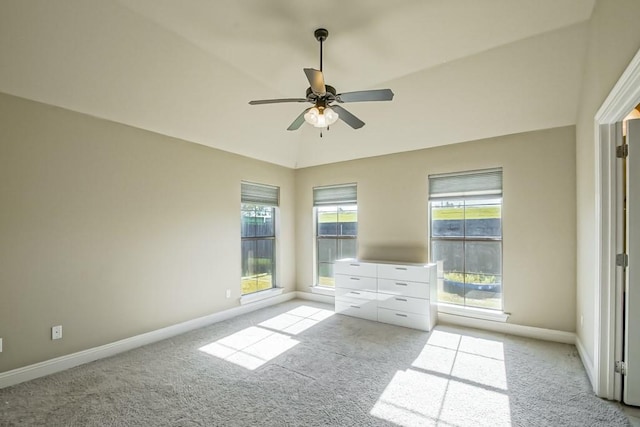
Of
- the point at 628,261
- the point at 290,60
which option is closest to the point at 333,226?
the point at 290,60

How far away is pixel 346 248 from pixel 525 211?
2.70m

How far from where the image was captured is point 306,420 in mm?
2125

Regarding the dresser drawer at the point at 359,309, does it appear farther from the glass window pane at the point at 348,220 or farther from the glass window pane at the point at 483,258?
the glass window pane at the point at 483,258

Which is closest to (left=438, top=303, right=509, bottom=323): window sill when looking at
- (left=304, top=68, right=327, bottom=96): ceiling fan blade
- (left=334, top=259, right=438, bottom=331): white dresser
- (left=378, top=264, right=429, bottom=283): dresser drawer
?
(left=334, top=259, right=438, bottom=331): white dresser

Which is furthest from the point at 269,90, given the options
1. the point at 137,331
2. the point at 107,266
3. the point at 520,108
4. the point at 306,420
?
the point at 306,420

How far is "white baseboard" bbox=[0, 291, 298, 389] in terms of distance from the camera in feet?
8.59

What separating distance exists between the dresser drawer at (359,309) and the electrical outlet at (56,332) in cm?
329

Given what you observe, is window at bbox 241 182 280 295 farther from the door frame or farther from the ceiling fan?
the door frame

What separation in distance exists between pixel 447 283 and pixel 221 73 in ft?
13.1

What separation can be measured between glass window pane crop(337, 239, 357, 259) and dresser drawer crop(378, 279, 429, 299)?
1.05 metres

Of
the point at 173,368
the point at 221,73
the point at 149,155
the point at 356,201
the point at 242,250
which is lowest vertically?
the point at 173,368

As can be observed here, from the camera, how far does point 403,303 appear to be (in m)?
4.05

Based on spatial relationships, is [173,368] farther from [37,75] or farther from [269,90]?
[269,90]

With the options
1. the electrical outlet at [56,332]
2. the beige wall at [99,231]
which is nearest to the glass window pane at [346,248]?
the beige wall at [99,231]
